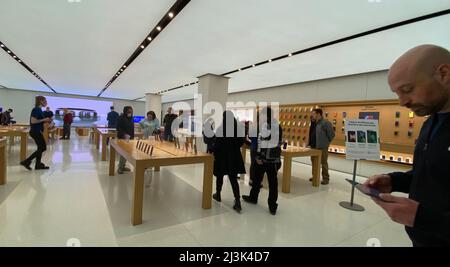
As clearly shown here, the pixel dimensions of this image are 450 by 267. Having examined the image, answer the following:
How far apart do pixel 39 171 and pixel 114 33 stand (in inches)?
127

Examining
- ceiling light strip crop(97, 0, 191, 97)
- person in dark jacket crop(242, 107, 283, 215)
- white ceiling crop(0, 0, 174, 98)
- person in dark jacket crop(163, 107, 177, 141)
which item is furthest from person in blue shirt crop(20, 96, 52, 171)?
person in dark jacket crop(242, 107, 283, 215)

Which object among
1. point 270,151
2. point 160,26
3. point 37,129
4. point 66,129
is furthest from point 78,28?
point 66,129

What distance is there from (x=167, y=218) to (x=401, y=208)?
250 cm

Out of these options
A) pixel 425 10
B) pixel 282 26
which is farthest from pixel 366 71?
pixel 282 26

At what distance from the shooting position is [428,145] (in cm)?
87

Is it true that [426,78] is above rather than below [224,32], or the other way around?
below

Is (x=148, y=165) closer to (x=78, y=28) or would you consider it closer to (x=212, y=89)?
(x=78, y=28)

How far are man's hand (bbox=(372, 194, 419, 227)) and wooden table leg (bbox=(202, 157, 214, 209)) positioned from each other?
248cm

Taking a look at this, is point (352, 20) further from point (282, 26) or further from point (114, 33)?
point (114, 33)

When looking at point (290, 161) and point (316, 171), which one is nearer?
point (290, 161)

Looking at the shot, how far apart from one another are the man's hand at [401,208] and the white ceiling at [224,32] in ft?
9.20

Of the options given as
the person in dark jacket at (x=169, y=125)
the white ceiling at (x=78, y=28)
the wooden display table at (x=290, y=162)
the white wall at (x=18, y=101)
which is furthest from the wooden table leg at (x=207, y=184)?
the white wall at (x=18, y=101)

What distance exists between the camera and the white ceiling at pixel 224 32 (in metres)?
2.97

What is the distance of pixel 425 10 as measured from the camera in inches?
109
